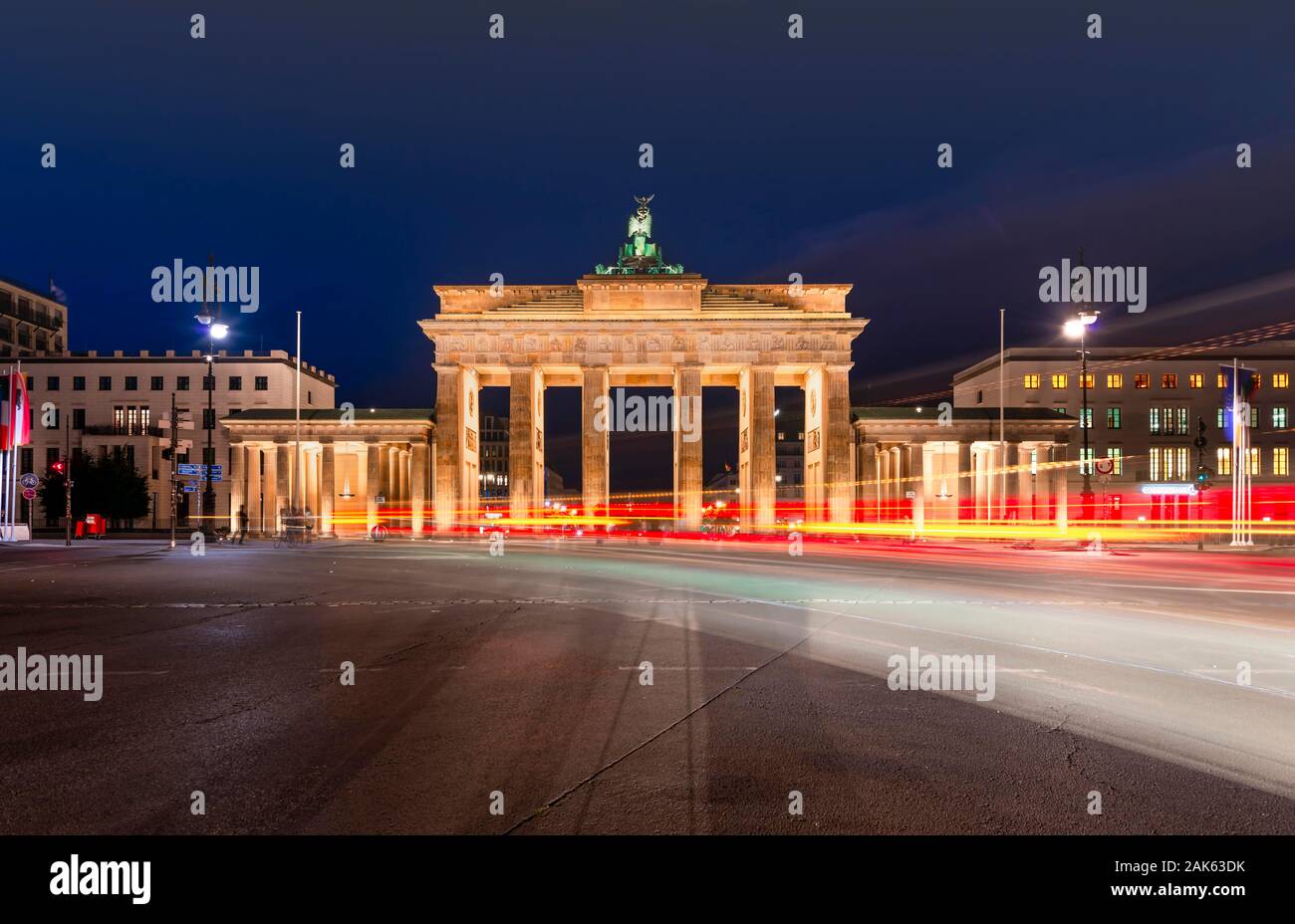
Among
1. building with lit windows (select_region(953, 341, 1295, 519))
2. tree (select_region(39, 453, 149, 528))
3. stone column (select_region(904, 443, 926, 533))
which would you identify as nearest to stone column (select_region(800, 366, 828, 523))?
stone column (select_region(904, 443, 926, 533))

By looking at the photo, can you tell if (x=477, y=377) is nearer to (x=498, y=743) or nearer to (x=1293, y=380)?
(x=498, y=743)

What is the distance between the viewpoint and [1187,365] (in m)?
66.2

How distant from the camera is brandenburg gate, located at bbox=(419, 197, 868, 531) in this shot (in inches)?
2136

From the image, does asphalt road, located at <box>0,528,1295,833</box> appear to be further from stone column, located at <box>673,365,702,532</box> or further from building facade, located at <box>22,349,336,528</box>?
building facade, located at <box>22,349,336,528</box>

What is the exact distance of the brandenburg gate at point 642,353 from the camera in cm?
5425

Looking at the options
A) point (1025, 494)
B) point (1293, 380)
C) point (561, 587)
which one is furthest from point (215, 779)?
point (1293, 380)

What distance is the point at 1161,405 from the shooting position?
66250 mm

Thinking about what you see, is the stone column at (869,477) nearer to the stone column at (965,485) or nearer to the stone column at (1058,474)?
the stone column at (965,485)

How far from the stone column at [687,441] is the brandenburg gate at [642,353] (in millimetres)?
107

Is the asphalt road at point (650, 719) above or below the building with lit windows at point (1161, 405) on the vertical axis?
below

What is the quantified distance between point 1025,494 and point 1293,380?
3261cm

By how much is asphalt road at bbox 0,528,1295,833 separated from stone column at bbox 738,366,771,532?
128 feet

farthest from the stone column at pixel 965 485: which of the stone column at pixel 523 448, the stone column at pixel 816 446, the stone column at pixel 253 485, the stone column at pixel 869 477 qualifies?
the stone column at pixel 253 485

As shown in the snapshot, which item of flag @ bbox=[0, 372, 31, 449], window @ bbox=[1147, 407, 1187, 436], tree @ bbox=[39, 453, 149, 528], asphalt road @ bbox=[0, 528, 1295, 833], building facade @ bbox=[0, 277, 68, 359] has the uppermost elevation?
building facade @ bbox=[0, 277, 68, 359]
